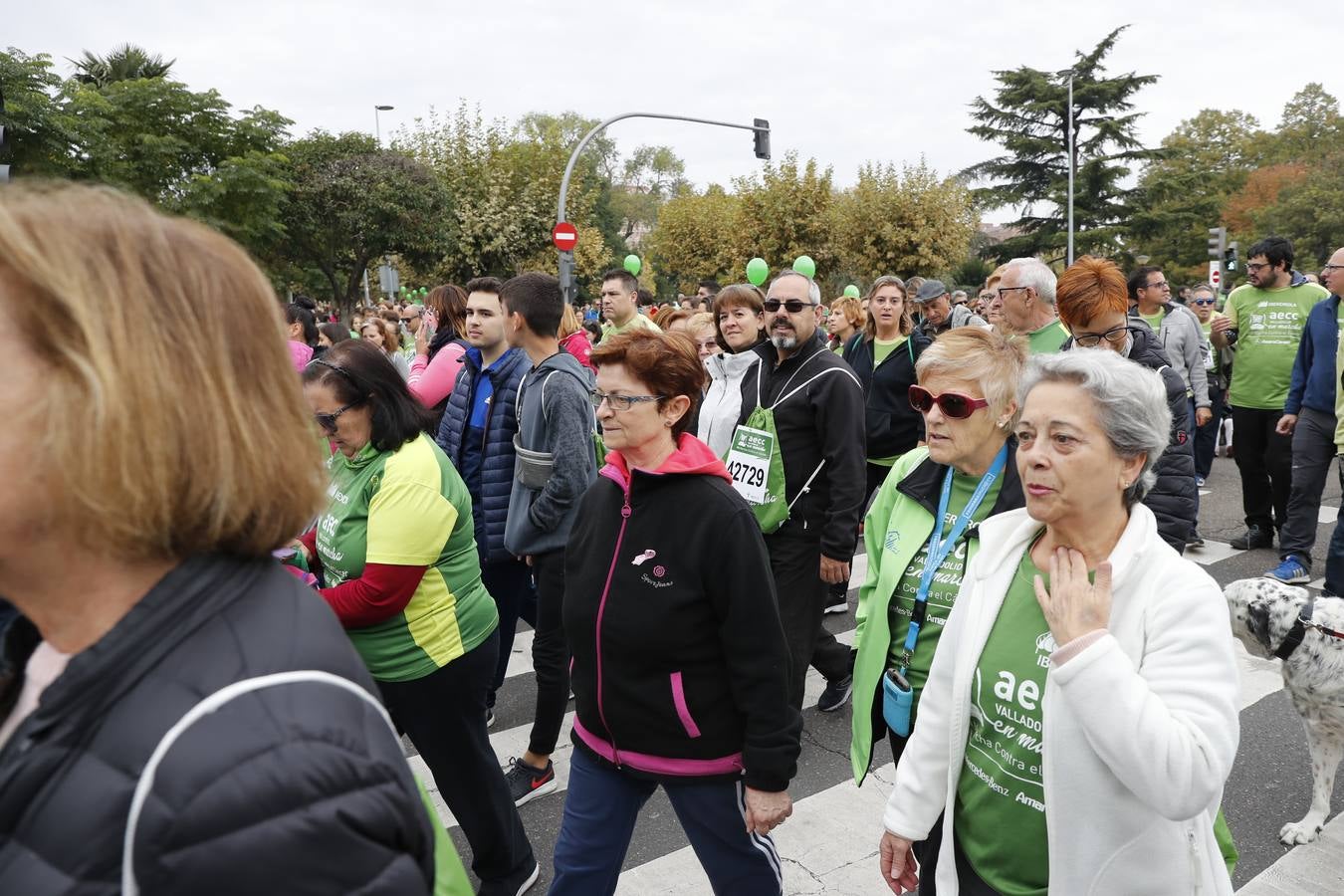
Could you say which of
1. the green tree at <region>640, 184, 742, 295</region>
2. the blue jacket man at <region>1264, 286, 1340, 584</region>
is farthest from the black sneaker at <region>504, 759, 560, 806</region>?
the green tree at <region>640, 184, 742, 295</region>

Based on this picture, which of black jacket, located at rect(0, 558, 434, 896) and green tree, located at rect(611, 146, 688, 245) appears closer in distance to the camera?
black jacket, located at rect(0, 558, 434, 896)

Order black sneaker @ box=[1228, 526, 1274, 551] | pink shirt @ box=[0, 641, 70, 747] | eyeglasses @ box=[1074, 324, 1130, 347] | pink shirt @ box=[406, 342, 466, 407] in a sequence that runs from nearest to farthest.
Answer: pink shirt @ box=[0, 641, 70, 747] → eyeglasses @ box=[1074, 324, 1130, 347] → pink shirt @ box=[406, 342, 466, 407] → black sneaker @ box=[1228, 526, 1274, 551]

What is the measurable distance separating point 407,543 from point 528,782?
1.63 m

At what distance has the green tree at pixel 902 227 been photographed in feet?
100

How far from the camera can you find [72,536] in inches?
36.7

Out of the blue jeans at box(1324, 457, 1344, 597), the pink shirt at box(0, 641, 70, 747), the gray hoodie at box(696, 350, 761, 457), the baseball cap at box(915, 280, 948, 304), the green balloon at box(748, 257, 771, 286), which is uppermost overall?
the green balloon at box(748, 257, 771, 286)

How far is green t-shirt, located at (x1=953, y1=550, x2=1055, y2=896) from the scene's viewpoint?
77.6 inches

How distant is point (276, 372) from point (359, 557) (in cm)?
223

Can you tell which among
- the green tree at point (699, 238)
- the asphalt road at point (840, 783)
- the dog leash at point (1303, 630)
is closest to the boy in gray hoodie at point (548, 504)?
the asphalt road at point (840, 783)

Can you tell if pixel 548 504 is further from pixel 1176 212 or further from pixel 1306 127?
pixel 1306 127

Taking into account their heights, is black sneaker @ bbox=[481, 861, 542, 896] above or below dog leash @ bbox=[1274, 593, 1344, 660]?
below

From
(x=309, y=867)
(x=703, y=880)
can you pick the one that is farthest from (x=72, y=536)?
(x=703, y=880)

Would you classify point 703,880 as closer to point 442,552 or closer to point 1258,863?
point 442,552

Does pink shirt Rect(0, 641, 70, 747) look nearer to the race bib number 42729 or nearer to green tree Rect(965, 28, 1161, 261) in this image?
the race bib number 42729
